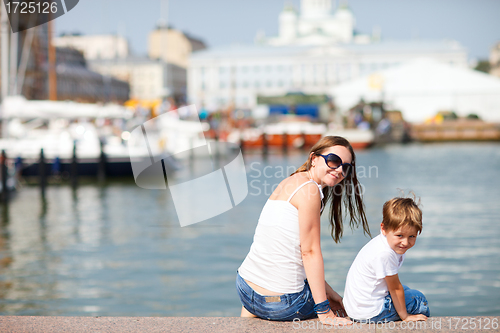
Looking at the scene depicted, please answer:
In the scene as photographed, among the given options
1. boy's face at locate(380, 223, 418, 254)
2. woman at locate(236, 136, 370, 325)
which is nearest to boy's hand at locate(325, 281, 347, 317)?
woman at locate(236, 136, 370, 325)

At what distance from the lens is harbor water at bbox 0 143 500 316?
26.6 ft

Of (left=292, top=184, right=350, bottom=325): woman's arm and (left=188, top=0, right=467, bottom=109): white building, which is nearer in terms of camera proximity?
(left=292, top=184, right=350, bottom=325): woman's arm

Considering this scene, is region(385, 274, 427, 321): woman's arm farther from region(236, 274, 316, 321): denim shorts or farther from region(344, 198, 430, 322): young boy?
region(236, 274, 316, 321): denim shorts

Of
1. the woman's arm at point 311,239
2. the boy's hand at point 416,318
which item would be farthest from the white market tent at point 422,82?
the woman's arm at point 311,239

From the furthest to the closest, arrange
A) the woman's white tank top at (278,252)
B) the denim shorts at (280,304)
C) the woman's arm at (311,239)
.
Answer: the denim shorts at (280,304)
the woman's white tank top at (278,252)
the woman's arm at (311,239)

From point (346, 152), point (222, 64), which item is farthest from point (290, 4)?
point (346, 152)

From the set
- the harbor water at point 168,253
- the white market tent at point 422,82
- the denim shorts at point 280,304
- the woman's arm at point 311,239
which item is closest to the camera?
the woman's arm at point 311,239

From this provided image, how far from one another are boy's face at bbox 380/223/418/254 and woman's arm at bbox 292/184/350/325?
0.41 m

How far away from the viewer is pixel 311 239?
3.67m

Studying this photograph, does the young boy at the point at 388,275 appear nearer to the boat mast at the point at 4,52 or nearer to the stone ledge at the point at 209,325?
the stone ledge at the point at 209,325

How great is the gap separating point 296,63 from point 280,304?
4272 inches

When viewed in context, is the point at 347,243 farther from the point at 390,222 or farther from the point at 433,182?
the point at 433,182

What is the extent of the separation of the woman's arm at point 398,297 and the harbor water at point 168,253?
12.9 feet

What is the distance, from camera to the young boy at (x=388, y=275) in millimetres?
3654
